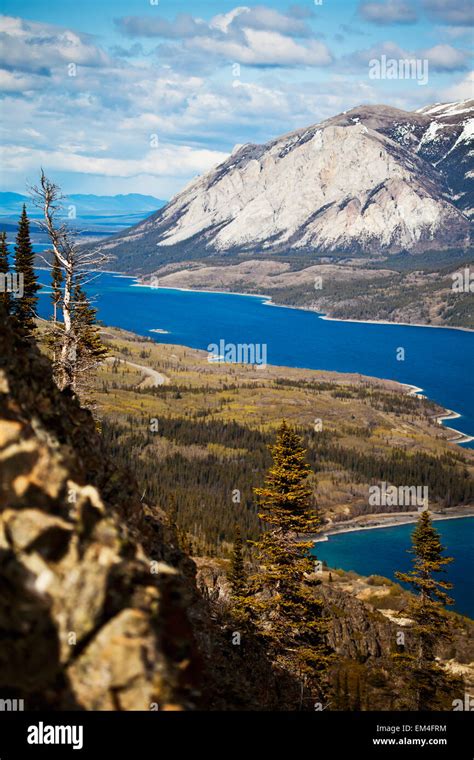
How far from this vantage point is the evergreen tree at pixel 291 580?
3431 centimetres

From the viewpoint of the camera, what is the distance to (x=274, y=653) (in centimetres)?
3447

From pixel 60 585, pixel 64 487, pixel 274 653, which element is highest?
pixel 64 487

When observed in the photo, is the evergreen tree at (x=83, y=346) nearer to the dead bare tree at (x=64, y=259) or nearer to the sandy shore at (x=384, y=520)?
the dead bare tree at (x=64, y=259)

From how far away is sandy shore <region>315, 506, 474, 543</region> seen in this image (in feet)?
465

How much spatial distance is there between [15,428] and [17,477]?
2.99 feet

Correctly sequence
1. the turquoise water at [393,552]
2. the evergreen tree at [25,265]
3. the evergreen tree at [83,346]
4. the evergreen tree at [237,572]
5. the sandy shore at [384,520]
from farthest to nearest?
1. the sandy shore at [384,520]
2. the turquoise water at [393,552]
3. the evergreen tree at [25,265]
4. the evergreen tree at [237,572]
5. the evergreen tree at [83,346]

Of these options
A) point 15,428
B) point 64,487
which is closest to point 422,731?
point 64,487

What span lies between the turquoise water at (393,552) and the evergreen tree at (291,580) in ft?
246

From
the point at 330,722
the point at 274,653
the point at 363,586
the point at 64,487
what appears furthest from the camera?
the point at 363,586

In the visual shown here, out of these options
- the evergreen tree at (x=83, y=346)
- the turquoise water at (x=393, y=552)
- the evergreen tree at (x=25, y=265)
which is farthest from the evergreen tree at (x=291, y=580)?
the turquoise water at (x=393, y=552)

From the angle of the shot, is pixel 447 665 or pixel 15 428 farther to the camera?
pixel 447 665

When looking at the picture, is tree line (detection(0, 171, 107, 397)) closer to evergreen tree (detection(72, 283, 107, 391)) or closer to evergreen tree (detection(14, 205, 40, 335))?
evergreen tree (detection(72, 283, 107, 391))

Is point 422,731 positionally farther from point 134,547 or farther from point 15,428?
point 15,428

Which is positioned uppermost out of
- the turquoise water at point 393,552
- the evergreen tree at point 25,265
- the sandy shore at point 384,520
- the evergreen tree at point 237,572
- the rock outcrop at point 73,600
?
the evergreen tree at point 25,265
